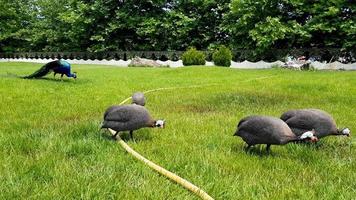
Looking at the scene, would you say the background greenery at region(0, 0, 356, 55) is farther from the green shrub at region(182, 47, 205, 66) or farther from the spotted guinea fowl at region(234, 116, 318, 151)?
the spotted guinea fowl at region(234, 116, 318, 151)

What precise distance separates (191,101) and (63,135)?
16.6ft

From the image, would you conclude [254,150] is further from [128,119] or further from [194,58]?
[194,58]

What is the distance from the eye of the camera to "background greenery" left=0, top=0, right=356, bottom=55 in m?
33.1

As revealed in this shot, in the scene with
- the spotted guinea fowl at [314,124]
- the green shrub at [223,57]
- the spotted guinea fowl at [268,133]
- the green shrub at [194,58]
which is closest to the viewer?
the spotted guinea fowl at [268,133]

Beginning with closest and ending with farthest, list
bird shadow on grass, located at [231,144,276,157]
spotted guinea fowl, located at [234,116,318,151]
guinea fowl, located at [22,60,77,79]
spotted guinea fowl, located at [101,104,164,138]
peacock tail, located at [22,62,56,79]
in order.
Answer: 1. spotted guinea fowl, located at [234,116,318,151]
2. bird shadow on grass, located at [231,144,276,157]
3. spotted guinea fowl, located at [101,104,164,138]
4. guinea fowl, located at [22,60,77,79]
5. peacock tail, located at [22,62,56,79]

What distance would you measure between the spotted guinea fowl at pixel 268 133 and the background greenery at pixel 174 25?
1100 inches

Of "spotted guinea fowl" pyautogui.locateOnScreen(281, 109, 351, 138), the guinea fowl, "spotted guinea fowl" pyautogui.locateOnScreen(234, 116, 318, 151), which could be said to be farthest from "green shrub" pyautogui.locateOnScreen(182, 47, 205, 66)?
"spotted guinea fowl" pyautogui.locateOnScreen(234, 116, 318, 151)

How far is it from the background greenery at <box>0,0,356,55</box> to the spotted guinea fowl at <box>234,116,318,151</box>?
27947 mm

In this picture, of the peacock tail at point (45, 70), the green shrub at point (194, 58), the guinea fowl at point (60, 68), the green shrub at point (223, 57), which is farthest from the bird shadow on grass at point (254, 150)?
the green shrub at point (194, 58)

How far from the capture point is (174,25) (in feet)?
141

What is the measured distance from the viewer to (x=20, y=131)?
6.43 m

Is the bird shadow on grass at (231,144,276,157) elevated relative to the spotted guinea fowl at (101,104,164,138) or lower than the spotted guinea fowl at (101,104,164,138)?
lower

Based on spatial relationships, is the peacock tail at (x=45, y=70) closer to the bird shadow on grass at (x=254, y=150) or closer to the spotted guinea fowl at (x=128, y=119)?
the spotted guinea fowl at (x=128, y=119)

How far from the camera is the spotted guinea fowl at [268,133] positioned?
5.04m
